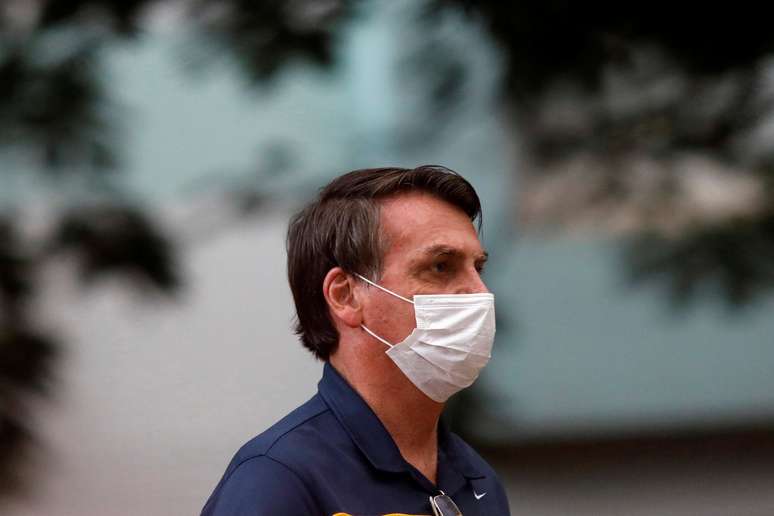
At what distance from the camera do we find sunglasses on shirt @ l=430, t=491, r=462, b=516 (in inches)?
85.7

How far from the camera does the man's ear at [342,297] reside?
2.23 m

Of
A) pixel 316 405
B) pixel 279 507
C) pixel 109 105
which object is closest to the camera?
pixel 279 507

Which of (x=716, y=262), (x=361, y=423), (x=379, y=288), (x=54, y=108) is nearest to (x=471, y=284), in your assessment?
(x=379, y=288)

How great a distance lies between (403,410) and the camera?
2250mm

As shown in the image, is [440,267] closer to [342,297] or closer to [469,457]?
[342,297]

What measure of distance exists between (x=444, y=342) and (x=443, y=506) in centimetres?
29

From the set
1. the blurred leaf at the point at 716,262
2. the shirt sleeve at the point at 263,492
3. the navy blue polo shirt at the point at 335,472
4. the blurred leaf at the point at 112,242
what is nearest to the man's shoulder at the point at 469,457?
the navy blue polo shirt at the point at 335,472

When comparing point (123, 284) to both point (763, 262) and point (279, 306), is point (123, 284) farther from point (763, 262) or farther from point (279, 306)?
point (763, 262)

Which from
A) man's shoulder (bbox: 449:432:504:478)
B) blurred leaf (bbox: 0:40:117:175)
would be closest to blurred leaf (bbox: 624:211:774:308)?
blurred leaf (bbox: 0:40:117:175)

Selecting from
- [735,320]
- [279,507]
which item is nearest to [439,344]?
[279,507]

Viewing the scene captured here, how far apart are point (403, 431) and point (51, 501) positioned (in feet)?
10.9

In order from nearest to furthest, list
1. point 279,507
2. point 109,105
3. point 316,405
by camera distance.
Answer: point 279,507 → point 316,405 → point 109,105

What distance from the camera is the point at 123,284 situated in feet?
16.7

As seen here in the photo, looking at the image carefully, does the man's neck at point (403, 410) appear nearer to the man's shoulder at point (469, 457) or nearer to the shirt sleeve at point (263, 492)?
the man's shoulder at point (469, 457)
